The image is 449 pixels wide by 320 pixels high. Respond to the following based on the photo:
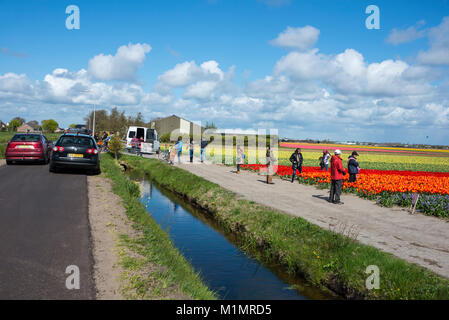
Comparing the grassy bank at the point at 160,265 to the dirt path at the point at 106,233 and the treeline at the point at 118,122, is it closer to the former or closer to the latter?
the dirt path at the point at 106,233

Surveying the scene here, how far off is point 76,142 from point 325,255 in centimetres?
1114

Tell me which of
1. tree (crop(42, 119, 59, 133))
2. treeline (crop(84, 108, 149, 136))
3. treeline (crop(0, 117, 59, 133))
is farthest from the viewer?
tree (crop(42, 119, 59, 133))

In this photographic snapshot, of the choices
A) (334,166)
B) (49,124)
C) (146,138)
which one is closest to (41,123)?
(49,124)

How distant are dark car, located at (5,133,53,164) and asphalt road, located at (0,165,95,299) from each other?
6903 millimetres

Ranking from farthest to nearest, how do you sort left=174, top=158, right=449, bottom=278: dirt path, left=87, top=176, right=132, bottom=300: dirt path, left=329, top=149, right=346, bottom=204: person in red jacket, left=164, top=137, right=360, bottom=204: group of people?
left=164, top=137, right=360, bottom=204: group of people, left=329, top=149, right=346, bottom=204: person in red jacket, left=174, top=158, right=449, bottom=278: dirt path, left=87, top=176, right=132, bottom=300: dirt path

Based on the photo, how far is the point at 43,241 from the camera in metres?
6.21

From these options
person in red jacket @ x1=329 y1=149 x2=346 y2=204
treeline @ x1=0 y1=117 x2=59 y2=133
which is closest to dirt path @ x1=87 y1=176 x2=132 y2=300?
person in red jacket @ x1=329 y1=149 x2=346 y2=204

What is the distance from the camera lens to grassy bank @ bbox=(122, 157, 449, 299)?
563 cm

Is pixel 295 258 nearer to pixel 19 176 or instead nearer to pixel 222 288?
pixel 222 288

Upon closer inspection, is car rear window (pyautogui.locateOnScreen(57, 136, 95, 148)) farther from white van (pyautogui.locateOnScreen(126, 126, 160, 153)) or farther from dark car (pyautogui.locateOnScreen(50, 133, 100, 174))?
white van (pyautogui.locateOnScreen(126, 126, 160, 153))

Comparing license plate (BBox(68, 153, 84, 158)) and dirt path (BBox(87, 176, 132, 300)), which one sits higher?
license plate (BBox(68, 153, 84, 158))

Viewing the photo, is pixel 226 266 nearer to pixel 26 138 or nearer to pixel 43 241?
pixel 43 241

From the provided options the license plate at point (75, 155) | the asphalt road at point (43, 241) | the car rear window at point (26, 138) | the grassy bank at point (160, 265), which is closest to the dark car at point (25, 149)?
the car rear window at point (26, 138)
